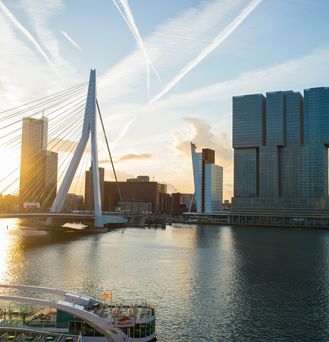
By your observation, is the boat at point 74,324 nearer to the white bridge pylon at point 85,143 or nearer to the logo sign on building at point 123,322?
the logo sign on building at point 123,322

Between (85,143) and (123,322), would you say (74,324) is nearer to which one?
(123,322)

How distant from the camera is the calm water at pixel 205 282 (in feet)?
97.8

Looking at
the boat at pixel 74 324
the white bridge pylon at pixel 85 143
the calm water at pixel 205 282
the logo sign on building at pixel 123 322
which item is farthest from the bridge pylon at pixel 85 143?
the logo sign on building at pixel 123 322

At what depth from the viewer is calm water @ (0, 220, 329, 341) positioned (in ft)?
97.8

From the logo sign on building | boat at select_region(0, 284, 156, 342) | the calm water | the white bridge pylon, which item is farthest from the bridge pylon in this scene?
the logo sign on building

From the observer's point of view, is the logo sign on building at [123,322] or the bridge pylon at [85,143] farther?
the bridge pylon at [85,143]

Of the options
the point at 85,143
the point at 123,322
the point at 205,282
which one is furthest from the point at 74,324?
the point at 85,143

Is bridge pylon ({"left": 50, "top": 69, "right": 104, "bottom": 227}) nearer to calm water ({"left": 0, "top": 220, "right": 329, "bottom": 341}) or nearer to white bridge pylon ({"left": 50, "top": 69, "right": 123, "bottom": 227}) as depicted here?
white bridge pylon ({"left": 50, "top": 69, "right": 123, "bottom": 227})

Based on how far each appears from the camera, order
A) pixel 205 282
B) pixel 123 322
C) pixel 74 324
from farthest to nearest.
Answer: pixel 205 282 → pixel 123 322 → pixel 74 324

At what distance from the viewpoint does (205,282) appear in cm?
4459

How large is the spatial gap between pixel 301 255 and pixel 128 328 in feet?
166

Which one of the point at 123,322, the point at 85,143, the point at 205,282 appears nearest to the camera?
the point at 123,322

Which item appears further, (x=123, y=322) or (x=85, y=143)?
(x=85, y=143)

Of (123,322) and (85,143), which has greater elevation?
(85,143)
